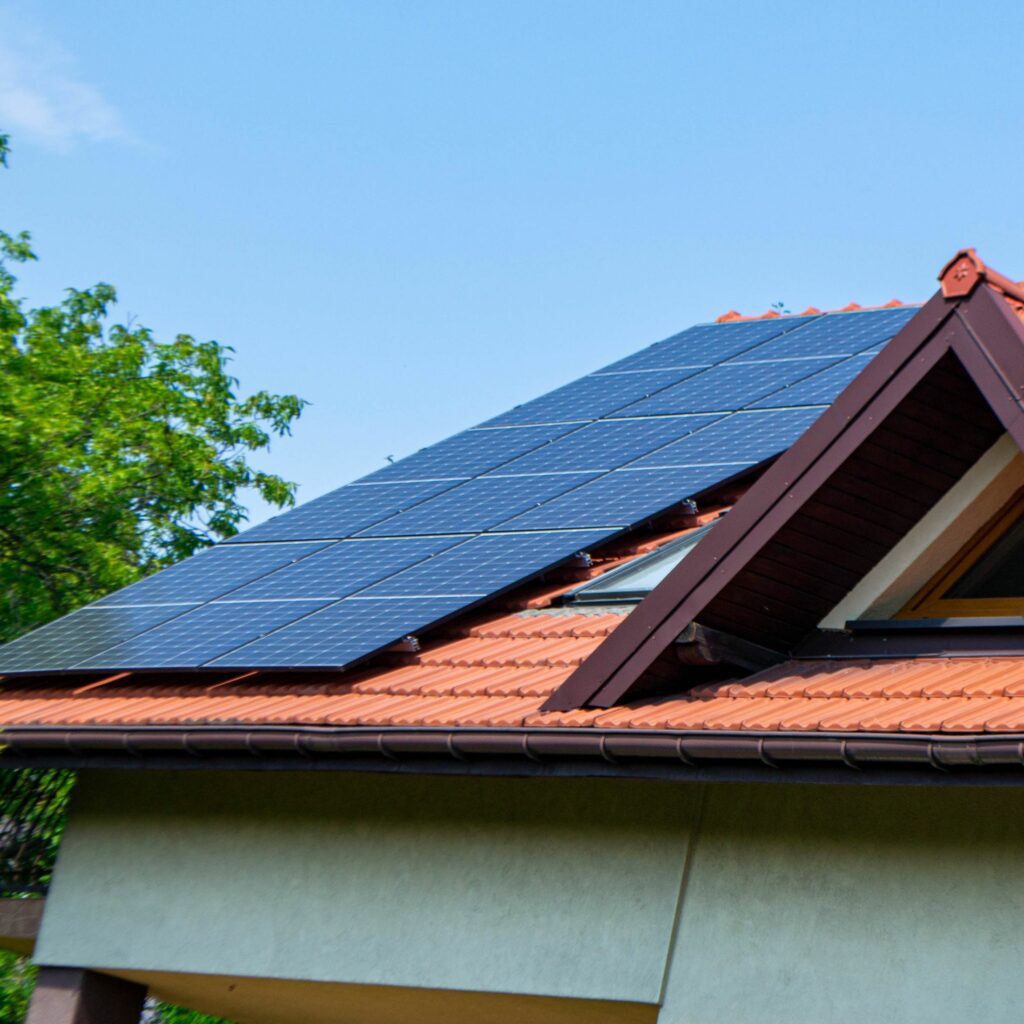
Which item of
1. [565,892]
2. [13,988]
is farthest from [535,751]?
[13,988]

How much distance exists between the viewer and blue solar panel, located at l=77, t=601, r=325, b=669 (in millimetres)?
11039

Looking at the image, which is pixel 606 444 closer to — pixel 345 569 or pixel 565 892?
pixel 345 569

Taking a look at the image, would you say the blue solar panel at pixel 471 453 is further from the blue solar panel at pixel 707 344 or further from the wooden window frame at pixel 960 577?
the wooden window frame at pixel 960 577

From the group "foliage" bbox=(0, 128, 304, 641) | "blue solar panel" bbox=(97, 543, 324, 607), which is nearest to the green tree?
"foliage" bbox=(0, 128, 304, 641)

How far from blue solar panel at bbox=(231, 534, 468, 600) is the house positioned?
3cm

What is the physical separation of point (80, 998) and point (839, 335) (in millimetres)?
7636

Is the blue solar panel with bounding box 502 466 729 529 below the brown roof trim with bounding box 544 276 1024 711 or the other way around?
the other way around

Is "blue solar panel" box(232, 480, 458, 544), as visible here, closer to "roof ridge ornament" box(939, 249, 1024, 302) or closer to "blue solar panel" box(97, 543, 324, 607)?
"blue solar panel" box(97, 543, 324, 607)

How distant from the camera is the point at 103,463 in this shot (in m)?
20.7

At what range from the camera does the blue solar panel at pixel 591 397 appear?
14289mm

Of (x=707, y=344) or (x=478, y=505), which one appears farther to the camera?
(x=707, y=344)

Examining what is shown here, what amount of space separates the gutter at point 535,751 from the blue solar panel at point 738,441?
3.47m

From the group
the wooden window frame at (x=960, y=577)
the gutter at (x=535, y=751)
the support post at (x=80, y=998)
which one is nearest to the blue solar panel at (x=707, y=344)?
the wooden window frame at (x=960, y=577)

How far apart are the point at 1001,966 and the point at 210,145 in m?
20.3
